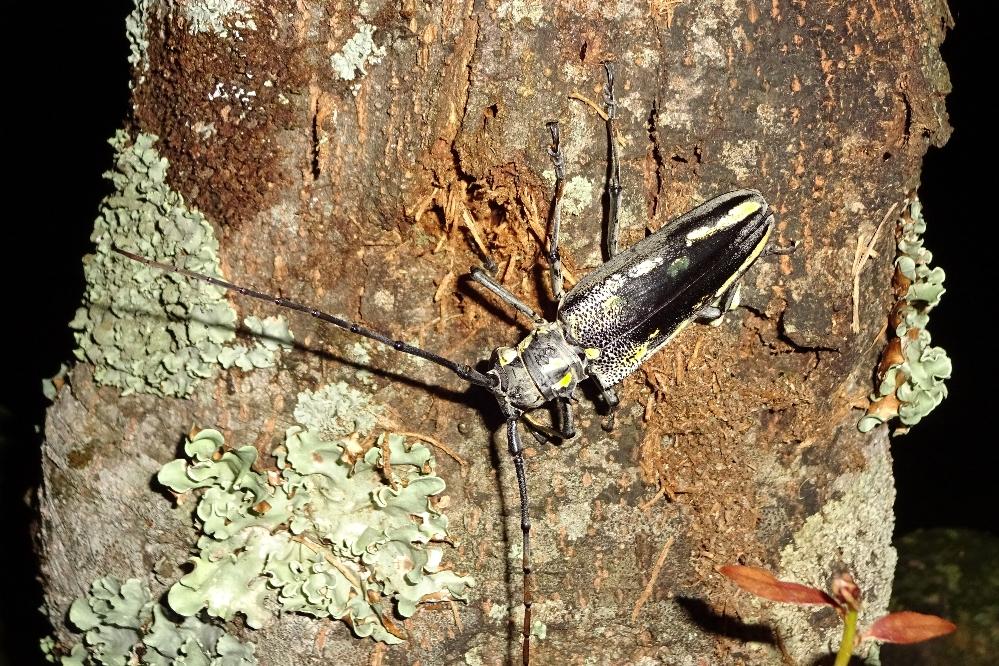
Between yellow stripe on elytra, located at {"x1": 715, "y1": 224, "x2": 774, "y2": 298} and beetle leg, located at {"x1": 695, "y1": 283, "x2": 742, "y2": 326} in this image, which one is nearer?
yellow stripe on elytra, located at {"x1": 715, "y1": 224, "x2": 774, "y2": 298}

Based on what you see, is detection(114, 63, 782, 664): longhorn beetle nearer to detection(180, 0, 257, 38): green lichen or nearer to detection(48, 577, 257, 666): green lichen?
detection(180, 0, 257, 38): green lichen

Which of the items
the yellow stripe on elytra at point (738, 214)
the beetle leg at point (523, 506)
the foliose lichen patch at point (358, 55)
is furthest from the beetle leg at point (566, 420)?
the foliose lichen patch at point (358, 55)

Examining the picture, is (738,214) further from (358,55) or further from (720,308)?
(358,55)

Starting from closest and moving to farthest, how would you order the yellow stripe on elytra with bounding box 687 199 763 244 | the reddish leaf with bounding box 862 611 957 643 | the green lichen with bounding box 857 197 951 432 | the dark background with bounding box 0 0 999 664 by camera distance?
the reddish leaf with bounding box 862 611 957 643 < the yellow stripe on elytra with bounding box 687 199 763 244 < the green lichen with bounding box 857 197 951 432 < the dark background with bounding box 0 0 999 664

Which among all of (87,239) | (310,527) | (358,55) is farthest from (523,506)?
(87,239)

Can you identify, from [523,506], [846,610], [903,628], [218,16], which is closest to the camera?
[846,610]

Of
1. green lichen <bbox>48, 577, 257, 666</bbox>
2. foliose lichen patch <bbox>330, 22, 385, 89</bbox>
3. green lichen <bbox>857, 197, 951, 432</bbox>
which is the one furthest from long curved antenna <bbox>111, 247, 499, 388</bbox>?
green lichen <bbox>857, 197, 951, 432</bbox>
